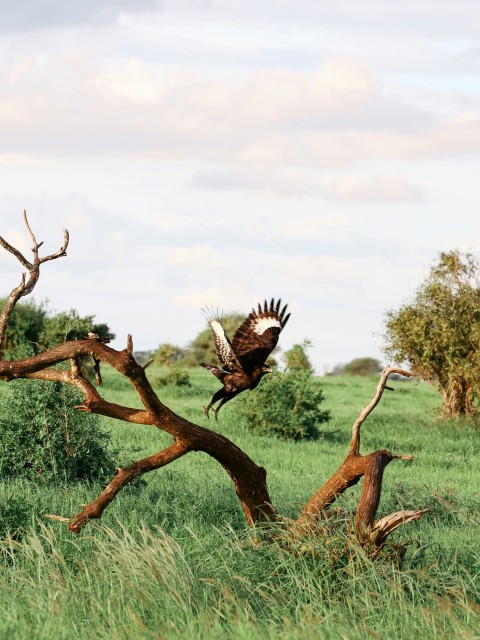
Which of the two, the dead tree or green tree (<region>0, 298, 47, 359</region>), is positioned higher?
green tree (<region>0, 298, 47, 359</region>)

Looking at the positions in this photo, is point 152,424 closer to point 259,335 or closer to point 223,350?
point 223,350

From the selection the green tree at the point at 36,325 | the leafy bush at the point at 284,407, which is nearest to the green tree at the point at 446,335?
the leafy bush at the point at 284,407

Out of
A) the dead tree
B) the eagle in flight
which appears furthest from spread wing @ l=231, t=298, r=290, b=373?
the dead tree

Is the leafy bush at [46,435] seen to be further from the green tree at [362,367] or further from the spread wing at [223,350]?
the green tree at [362,367]

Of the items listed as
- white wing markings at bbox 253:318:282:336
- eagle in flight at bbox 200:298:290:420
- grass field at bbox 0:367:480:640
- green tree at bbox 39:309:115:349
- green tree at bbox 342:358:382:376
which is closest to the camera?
grass field at bbox 0:367:480:640

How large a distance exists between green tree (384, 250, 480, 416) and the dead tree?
17.4 meters

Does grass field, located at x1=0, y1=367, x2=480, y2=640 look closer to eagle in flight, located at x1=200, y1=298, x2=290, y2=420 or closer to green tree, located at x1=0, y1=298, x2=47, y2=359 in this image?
eagle in flight, located at x1=200, y1=298, x2=290, y2=420

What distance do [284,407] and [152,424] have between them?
1446cm

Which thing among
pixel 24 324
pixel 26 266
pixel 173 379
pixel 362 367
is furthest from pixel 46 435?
pixel 362 367

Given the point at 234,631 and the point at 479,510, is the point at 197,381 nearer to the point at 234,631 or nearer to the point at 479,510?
the point at 479,510

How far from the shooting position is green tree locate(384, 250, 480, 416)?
26.1 m

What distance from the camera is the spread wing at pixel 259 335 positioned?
33.8ft

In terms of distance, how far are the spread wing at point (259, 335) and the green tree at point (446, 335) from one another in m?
15.3

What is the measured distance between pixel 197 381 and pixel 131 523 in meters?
27.3
